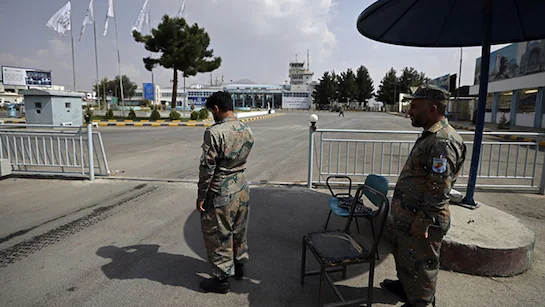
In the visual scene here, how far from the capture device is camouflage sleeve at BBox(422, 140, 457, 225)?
6.65 ft

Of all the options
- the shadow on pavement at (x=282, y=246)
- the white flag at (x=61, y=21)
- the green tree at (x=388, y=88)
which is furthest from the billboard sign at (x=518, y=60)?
the green tree at (x=388, y=88)

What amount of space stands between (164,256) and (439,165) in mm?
2813

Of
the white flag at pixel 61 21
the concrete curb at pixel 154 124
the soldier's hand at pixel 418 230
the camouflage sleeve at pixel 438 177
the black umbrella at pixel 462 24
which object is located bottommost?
the concrete curb at pixel 154 124

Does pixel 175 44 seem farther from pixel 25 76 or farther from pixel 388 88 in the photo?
pixel 388 88

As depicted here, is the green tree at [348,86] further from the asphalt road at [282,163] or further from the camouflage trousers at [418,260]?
the camouflage trousers at [418,260]

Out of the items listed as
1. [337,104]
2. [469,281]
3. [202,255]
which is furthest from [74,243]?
[337,104]

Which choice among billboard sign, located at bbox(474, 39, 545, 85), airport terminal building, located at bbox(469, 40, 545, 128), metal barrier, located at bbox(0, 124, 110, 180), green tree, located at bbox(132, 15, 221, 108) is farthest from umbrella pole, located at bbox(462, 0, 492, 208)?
green tree, located at bbox(132, 15, 221, 108)

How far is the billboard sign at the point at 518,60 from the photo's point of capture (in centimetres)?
2080

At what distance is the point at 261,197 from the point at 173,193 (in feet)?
5.31

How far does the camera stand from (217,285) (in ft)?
8.70

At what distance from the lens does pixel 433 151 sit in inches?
80.9

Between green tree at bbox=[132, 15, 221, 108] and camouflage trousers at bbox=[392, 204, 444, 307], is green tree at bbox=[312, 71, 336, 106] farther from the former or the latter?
camouflage trousers at bbox=[392, 204, 444, 307]

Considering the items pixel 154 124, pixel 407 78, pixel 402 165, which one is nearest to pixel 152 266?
pixel 402 165

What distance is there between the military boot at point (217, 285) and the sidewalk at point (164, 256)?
0.17 ft
